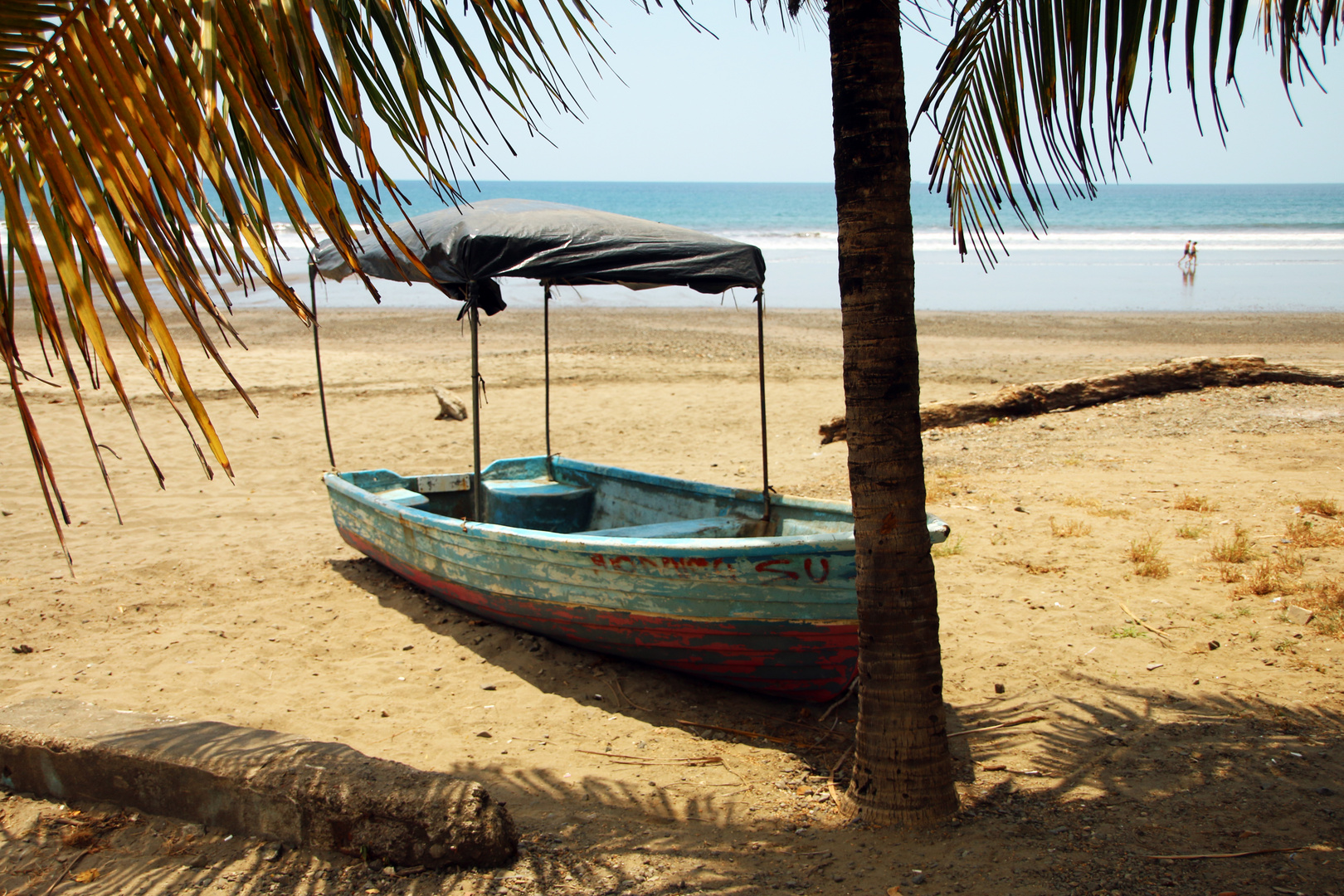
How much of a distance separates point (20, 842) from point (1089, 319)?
21691 millimetres

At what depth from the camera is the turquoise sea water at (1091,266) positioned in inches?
987

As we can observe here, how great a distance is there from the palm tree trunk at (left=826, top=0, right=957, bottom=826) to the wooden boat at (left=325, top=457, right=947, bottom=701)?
0.80m

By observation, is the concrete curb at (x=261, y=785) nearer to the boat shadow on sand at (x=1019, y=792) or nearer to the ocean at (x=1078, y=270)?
the boat shadow on sand at (x=1019, y=792)

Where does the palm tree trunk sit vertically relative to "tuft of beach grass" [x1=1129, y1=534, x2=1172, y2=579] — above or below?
above

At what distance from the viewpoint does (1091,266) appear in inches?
1368

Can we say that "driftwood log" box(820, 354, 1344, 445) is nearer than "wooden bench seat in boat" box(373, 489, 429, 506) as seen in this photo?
No

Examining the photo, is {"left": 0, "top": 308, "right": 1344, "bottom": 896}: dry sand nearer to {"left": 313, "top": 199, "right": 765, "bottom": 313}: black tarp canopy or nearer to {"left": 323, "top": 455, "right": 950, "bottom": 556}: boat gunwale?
{"left": 323, "top": 455, "right": 950, "bottom": 556}: boat gunwale

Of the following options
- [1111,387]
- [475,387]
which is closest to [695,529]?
[475,387]

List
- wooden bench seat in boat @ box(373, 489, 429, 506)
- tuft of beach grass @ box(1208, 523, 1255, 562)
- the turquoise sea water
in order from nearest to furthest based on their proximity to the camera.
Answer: tuft of beach grass @ box(1208, 523, 1255, 562), wooden bench seat in boat @ box(373, 489, 429, 506), the turquoise sea water

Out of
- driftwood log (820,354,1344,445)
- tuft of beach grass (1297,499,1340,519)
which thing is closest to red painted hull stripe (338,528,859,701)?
tuft of beach grass (1297,499,1340,519)

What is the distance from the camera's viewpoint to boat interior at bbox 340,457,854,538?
20.8ft

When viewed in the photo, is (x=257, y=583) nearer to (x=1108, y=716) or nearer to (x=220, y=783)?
(x=220, y=783)

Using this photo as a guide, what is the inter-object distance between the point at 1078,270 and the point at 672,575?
33.2 metres

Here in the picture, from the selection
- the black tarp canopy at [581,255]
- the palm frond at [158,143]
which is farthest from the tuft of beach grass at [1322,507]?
the palm frond at [158,143]
